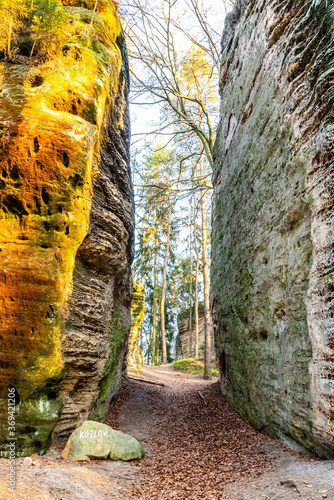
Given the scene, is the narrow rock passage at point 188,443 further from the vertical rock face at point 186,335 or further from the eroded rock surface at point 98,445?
the vertical rock face at point 186,335

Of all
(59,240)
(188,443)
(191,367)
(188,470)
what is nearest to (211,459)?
(188,470)

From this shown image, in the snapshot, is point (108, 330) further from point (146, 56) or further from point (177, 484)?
point (146, 56)

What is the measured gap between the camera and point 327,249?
427cm

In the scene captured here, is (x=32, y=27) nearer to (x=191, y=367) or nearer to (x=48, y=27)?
(x=48, y=27)

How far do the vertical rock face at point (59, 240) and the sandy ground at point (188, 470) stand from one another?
42.0 inches

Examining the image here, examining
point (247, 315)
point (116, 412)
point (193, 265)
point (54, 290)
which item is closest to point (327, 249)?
point (247, 315)

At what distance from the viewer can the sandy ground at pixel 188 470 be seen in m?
3.42

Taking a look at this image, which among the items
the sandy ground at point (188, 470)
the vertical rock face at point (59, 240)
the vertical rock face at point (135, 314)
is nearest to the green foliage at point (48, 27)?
the vertical rock face at point (59, 240)

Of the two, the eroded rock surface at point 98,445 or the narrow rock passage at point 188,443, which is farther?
the eroded rock surface at point 98,445

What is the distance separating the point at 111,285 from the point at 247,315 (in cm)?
347

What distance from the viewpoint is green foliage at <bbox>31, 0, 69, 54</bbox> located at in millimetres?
7152

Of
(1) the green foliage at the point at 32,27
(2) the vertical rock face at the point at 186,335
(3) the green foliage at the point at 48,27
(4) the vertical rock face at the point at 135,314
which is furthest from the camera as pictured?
(2) the vertical rock face at the point at 186,335

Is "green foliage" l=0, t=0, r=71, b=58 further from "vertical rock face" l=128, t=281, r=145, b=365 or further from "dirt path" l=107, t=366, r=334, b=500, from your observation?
"vertical rock face" l=128, t=281, r=145, b=365

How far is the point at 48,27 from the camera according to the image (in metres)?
7.22
